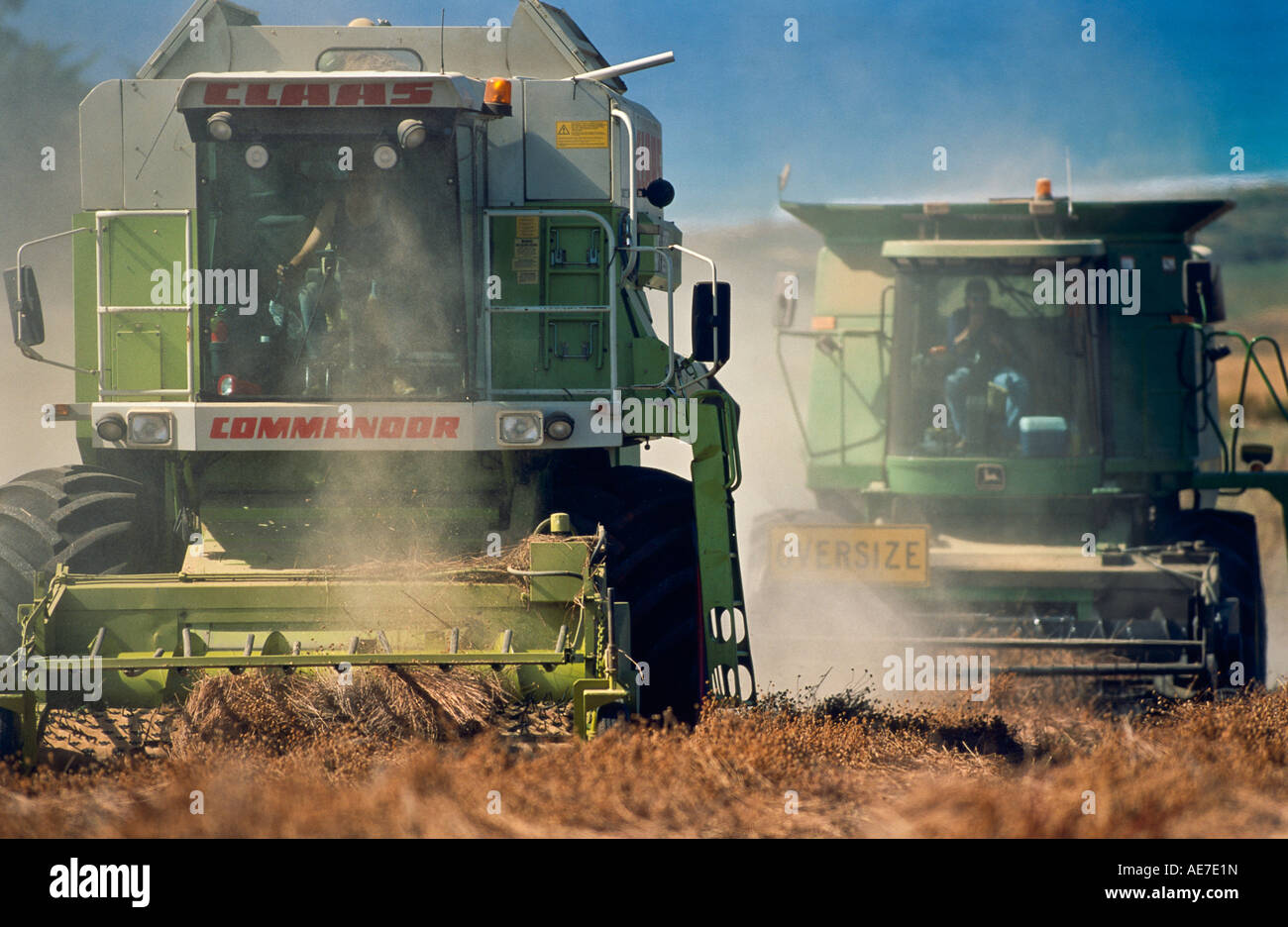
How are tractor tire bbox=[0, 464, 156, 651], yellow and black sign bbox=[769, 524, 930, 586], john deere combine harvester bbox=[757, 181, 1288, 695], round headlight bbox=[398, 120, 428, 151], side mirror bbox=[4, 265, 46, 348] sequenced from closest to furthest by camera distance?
tractor tire bbox=[0, 464, 156, 651], round headlight bbox=[398, 120, 428, 151], side mirror bbox=[4, 265, 46, 348], yellow and black sign bbox=[769, 524, 930, 586], john deere combine harvester bbox=[757, 181, 1288, 695]

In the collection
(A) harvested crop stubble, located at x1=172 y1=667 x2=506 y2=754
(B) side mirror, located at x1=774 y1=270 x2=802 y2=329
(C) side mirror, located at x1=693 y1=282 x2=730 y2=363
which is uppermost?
(B) side mirror, located at x1=774 y1=270 x2=802 y2=329

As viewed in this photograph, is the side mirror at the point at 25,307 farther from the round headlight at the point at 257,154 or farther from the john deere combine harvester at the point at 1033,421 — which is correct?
the john deere combine harvester at the point at 1033,421

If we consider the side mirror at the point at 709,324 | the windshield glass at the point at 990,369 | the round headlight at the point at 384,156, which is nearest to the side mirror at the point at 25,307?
the round headlight at the point at 384,156

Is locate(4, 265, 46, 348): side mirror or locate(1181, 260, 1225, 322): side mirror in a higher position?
locate(1181, 260, 1225, 322): side mirror

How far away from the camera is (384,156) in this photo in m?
7.77

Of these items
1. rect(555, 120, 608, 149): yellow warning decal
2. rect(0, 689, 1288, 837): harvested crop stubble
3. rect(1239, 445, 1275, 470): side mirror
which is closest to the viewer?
rect(0, 689, 1288, 837): harvested crop stubble

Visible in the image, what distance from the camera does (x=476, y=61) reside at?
874cm

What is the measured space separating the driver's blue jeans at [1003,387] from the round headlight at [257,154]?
537cm

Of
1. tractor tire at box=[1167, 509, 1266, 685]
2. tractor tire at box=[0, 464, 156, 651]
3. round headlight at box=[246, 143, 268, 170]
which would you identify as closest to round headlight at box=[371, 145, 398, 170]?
round headlight at box=[246, 143, 268, 170]

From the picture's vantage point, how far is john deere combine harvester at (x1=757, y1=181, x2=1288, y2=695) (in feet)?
34.4

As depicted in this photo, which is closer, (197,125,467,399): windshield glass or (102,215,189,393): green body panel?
(197,125,467,399): windshield glass

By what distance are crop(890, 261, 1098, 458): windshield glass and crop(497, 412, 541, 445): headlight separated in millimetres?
Answer: 4355

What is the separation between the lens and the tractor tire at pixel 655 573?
793cm

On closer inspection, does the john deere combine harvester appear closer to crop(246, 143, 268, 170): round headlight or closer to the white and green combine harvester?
the white and green combine harvester
